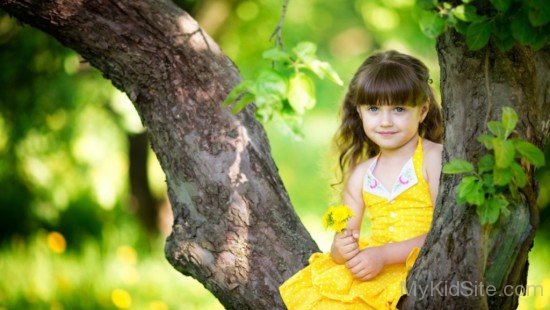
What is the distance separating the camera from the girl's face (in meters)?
2.46

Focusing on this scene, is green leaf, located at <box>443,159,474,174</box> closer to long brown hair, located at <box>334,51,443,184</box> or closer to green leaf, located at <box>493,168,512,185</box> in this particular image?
green leaf, located at <box>493,168,512,185</box>

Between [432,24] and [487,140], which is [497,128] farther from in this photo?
[432,24]

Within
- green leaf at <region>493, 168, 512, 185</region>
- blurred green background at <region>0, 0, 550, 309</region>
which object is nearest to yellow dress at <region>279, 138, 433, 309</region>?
green leaf at <region>493, 168, 512, 185</region>

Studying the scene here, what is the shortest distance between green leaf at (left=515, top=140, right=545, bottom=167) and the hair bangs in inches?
32.1

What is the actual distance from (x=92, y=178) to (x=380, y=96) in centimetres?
433

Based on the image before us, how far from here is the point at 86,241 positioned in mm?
5465

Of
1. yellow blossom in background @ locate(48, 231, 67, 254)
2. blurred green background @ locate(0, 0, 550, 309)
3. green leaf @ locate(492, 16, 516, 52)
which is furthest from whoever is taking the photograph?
yellow blossom in background @ locate(48, 231, 67, 254)

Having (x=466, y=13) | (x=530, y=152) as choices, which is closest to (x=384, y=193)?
(x=530, y=152)

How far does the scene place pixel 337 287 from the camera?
2.29m

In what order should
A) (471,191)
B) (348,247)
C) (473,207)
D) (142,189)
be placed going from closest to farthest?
(471,191) < (473,207) < (348,247) < (142,189)

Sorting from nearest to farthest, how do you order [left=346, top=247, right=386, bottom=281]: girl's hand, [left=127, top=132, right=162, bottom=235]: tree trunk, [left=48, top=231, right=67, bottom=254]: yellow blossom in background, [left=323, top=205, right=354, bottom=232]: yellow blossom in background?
[left=323, top=205, right=354, bottom=232]: yellow blossom in background < [left=346, top=247, right=386, bottom=281]: girl's hand < [left=48, top=231, right=67, bottom=254]: yellow blossom in background < [left=127, top=132, right=162, bottom=235]: tree trunk

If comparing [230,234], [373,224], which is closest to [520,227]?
[373,224]

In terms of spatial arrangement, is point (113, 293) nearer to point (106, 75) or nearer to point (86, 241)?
point (86, 241)

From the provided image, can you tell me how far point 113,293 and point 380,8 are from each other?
105 inches
